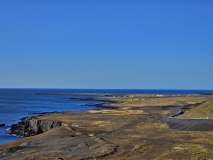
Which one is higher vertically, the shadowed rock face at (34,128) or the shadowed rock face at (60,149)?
the shadowed rock face at (60,149)

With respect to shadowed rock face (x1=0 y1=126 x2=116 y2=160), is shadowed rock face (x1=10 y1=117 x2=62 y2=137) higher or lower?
lower

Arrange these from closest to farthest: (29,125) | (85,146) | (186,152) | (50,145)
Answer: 1. (186,152)
2. (85,146)
3. (50,145)
4. (29,125)

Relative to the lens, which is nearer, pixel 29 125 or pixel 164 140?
pixel 164 140

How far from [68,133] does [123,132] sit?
6320 millimetres

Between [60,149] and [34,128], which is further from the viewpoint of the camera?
[34,128]

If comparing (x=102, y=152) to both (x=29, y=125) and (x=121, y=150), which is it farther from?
(x=29, y=125)

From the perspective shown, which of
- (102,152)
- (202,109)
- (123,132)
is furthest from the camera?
(202,109)

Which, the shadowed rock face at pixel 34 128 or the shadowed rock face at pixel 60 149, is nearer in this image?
the shadowed rock face at pixel 60 149

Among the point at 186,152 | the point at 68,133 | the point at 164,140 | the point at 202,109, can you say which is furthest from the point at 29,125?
the point at 186,152

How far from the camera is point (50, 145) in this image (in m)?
33.4

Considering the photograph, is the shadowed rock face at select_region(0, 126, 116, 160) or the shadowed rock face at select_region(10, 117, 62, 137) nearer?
the shadowed rock face at select_region(0, 126, 116, 160)

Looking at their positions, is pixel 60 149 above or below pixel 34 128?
above

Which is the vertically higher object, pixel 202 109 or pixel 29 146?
pixel 202 109

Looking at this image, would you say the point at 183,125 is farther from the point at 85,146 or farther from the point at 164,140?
the point at 85,146
